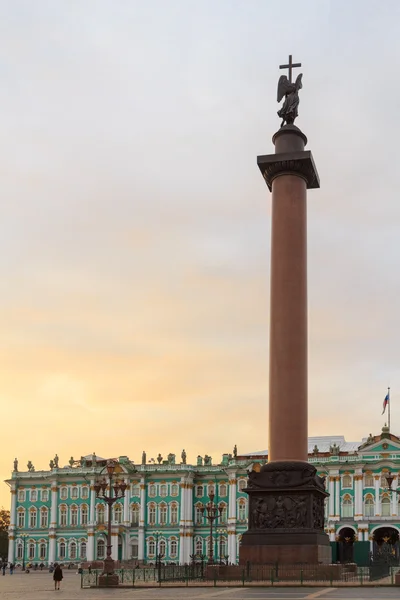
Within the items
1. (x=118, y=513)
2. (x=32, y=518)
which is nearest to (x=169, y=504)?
(x=118, y=513)

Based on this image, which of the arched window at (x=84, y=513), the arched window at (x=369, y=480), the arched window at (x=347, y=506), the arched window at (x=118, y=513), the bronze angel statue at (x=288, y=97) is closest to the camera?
the bronze angel statue at (x=288, y=97)

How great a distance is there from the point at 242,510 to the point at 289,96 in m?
68.8

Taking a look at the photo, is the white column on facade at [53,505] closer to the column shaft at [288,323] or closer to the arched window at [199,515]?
the arched window at [199,515]

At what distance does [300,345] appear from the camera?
38.3 meters

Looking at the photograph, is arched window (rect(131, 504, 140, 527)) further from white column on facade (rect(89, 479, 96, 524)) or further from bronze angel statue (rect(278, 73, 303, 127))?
bronze angel statue (rect(278, 73, 303, 127))

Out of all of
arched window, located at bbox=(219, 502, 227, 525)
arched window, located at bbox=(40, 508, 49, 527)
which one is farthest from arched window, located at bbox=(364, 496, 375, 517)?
arched window, located at bbox=(40, 508, 49, 527)

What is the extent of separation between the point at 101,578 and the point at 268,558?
23.7 ft

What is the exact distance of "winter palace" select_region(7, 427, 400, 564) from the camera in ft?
320

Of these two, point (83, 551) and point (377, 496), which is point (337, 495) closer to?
point (377, 496)

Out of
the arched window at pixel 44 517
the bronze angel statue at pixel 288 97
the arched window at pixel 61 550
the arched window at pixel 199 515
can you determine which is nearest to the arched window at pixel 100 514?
the arched window at pixel 61 550

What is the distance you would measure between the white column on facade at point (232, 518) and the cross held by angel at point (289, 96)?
220 feet

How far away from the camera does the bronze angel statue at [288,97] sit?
42.8 meters

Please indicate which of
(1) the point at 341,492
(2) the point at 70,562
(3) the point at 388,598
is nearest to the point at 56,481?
(2) the point at 70,562

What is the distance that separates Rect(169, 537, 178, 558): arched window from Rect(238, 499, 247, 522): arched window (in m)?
7.92
